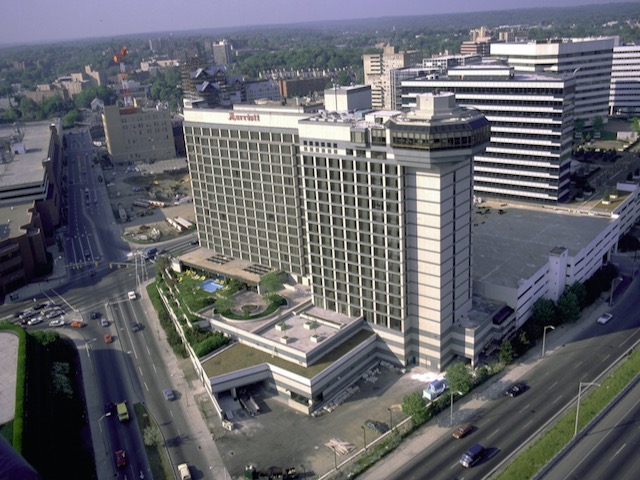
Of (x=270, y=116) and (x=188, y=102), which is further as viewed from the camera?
(x=188, y=102)

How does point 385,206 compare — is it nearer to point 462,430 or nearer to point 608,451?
point 462,430

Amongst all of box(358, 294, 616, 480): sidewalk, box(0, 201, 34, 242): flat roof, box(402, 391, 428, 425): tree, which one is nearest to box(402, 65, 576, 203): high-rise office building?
box(358, 294, 616, 480): sidewalk

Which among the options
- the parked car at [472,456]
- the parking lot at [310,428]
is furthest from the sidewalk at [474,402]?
the parked car at [472,456]

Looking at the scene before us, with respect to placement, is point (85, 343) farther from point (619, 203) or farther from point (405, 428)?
point (619, 203)

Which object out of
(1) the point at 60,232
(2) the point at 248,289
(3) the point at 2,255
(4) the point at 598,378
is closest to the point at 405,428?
(4) the point at 598,378

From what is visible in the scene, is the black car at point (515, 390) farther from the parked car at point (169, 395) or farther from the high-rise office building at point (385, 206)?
the parked car at point (169, 395)

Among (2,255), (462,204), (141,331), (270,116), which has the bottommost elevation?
(141,331)

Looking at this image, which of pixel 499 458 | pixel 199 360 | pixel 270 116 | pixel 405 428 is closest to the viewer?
pixel 499 458
